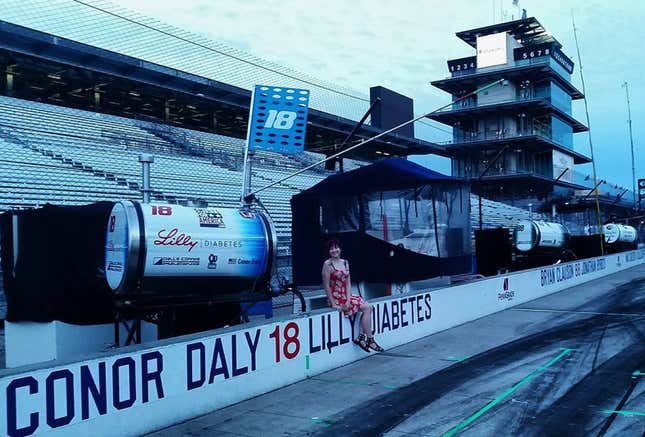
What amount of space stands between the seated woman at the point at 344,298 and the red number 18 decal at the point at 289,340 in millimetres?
1039

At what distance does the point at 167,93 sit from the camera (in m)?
35.2

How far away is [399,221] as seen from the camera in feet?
43.8

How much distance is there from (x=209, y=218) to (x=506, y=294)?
9.80 metres

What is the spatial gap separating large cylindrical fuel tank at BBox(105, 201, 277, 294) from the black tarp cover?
69cm

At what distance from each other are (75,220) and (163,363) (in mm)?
2889

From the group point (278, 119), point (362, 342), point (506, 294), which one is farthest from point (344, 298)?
point (506, 294)

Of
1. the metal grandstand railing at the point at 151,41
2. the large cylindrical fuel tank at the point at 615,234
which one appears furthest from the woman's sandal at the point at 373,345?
the large cylindrical fuel tank at the point at 615,234

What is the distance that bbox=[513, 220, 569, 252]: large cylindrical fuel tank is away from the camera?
23.7 meters

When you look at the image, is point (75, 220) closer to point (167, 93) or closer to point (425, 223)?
point (425, 223)

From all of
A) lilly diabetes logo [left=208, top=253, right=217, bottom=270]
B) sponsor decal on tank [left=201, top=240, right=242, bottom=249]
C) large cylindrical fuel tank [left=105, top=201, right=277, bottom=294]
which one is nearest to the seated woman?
large cylindrical fuel tank [left=105, top=201, right=277, bottom=294]

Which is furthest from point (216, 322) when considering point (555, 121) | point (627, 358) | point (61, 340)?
point (555, 121)

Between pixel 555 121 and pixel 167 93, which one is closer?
pixel 167 93

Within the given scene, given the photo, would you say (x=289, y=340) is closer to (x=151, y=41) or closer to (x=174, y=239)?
(x=174, y=239)

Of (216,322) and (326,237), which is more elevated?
(326,237)
